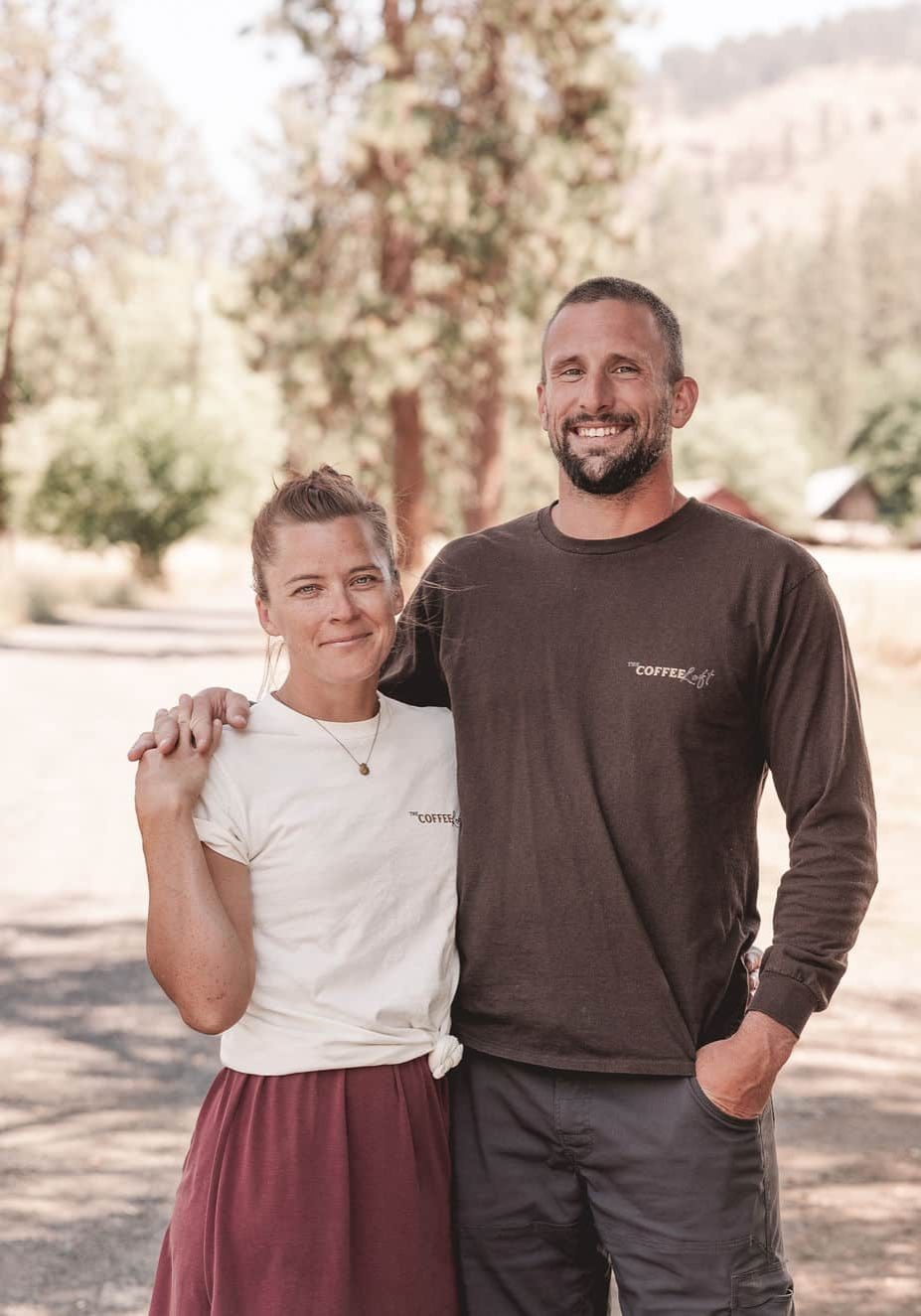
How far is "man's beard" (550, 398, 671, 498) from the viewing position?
9.30 ft

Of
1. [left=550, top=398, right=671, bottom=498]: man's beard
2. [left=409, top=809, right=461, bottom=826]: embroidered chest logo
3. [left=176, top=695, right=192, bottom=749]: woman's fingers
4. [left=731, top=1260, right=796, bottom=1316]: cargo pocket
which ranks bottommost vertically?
[left=731, top=1260, right=796, bottom=1316]: cargo pocket

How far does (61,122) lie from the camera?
31109 mm

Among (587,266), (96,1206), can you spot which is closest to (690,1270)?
(96,1206)

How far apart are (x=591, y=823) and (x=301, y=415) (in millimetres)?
24951

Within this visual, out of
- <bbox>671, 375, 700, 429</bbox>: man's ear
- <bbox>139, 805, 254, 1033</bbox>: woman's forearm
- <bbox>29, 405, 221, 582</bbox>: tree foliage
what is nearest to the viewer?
<bbox>139, 805, 254, 1033</bbox>: woman's forearm

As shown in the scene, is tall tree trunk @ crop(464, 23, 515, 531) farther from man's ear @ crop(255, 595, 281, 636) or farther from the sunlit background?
man's ear @ crop(255, 595, 281, 636)

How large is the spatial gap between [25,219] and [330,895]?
106ft

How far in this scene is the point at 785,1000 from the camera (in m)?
2.64

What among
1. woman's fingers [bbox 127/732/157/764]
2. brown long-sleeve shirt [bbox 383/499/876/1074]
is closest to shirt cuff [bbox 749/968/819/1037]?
brown long-sleeve shirt [bbox 383/499/876/1074]

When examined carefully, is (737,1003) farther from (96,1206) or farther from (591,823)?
(96,1206)

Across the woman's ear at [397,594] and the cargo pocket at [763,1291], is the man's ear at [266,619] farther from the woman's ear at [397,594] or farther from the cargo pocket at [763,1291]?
the cargo pocket at [763,1291]

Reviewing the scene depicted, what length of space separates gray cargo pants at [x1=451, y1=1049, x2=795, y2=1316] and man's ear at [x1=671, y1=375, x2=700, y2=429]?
1219 mm

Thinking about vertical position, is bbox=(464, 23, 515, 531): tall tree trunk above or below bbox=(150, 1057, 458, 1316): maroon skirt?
above

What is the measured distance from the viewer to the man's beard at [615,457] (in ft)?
9.30
